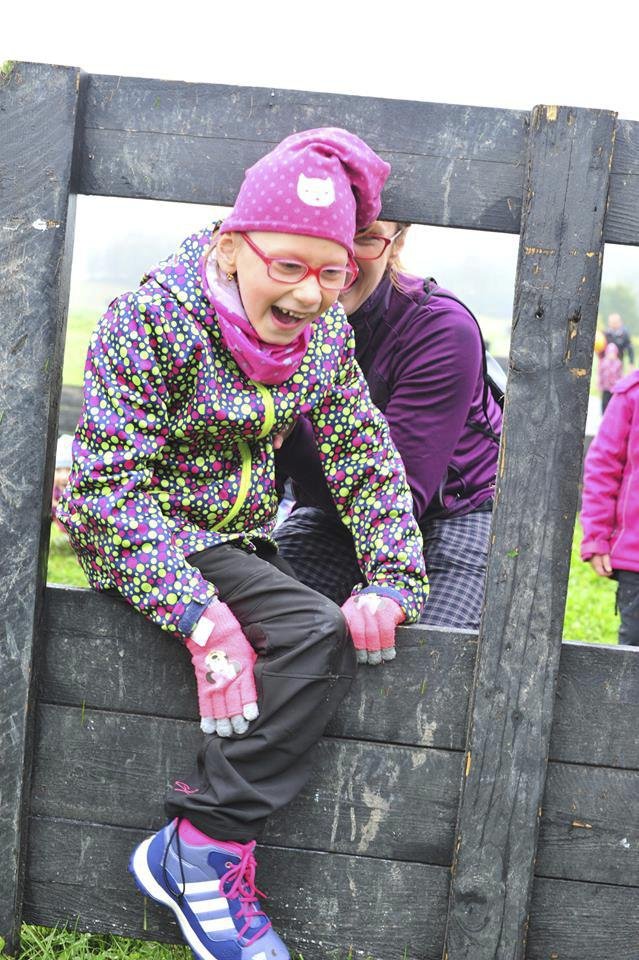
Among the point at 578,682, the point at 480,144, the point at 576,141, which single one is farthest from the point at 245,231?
the point at 578,682

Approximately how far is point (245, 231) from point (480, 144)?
1.77 ft

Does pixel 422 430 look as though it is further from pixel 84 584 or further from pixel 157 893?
pixel 84 584

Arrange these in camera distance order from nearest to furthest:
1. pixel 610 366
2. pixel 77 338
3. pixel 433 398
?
1. pixel 433 398
2. pixel 610 366
3. pixel 77 338

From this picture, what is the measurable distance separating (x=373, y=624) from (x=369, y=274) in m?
0.98

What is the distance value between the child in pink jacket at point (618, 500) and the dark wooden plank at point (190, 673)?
1601mm

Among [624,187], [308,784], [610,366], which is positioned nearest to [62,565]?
[308,784]

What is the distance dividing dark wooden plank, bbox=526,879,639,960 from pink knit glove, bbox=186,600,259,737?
838mm

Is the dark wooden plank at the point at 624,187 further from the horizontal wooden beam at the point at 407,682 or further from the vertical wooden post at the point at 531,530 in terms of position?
the horizontal wooden beam at the point at 407,682

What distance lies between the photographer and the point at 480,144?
2572 mm

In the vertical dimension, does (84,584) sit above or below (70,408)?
below

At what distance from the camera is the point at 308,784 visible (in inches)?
108

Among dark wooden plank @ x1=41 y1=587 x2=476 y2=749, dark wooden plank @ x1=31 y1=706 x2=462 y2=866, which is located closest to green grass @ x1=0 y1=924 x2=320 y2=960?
dark wooden plank @ x1=31 y1=706 x2=462 y2=866

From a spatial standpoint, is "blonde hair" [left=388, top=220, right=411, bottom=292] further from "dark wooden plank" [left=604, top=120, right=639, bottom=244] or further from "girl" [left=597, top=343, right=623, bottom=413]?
"girl" [left=597, top=343, right=623, bottom=413]

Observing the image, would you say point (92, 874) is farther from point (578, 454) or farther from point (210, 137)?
point (210, 137)
